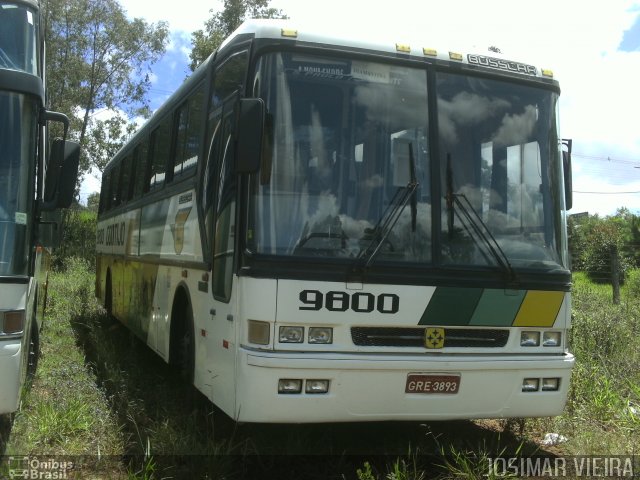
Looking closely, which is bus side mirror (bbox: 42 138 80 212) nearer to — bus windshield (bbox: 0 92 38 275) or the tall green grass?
bus windshield (bbox: 0 92 38 275)

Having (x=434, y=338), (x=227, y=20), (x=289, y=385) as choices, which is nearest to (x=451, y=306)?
(x=434, y=338)

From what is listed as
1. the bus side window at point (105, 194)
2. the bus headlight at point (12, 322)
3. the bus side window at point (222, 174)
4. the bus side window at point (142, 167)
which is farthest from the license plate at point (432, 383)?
the bus side window at point (105, 194)

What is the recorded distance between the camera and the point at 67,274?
22.4m

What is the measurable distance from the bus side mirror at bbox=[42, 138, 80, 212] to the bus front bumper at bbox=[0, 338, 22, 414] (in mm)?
1068

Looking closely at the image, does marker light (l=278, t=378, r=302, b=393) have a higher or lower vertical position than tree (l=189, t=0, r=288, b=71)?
lower

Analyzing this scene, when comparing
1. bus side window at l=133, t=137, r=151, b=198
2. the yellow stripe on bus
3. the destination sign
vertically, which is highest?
the destination sign

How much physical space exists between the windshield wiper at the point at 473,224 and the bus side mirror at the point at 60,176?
2.79 m

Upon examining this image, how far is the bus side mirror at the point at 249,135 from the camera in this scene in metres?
4.58

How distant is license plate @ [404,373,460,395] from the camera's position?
483 centimetres

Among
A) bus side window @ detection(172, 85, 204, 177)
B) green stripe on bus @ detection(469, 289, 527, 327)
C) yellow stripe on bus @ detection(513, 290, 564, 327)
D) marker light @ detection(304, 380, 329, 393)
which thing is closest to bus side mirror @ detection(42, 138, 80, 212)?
bus side window @ detection(172, 85, 204, 177)

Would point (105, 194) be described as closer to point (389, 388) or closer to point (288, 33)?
point (288, 33)

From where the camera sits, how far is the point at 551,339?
5.27 metres

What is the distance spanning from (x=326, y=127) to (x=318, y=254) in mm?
949

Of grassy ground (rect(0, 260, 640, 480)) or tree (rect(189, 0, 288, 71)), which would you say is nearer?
grassy ground (rect(0, 260, 640, 480))
